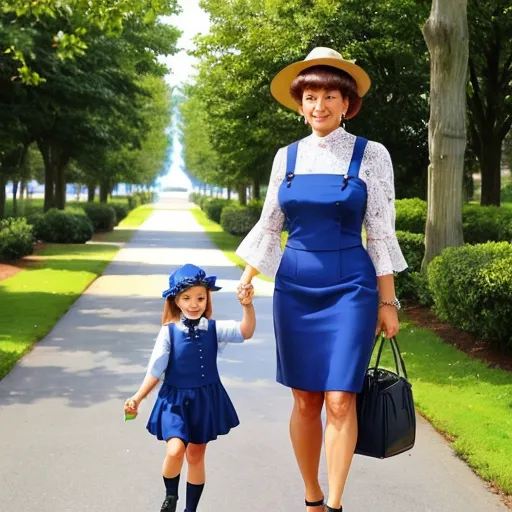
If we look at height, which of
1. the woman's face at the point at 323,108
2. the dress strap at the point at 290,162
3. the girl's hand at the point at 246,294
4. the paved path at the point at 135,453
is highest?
the woman's face at the point at 323,108

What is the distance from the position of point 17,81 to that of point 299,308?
628 inches

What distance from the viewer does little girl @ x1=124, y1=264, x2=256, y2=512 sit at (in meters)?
3.86

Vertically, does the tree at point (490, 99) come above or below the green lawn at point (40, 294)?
above

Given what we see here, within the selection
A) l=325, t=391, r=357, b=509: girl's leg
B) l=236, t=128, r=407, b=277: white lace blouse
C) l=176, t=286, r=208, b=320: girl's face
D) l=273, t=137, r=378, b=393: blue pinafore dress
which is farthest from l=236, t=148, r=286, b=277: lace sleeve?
l=325, t=391, r=357, b=509: girl's leg

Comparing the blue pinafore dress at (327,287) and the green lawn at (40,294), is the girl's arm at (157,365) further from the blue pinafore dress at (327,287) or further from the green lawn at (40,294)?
the green lawn at (40,294)

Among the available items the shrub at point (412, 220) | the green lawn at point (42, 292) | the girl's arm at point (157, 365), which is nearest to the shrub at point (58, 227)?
the green lawn at point (42, 292)

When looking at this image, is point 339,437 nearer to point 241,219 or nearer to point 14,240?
point 14,240

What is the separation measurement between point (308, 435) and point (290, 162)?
125 cm

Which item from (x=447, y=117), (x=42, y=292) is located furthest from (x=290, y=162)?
(x=42, y=292)

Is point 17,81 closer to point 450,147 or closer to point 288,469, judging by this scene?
point 450,147

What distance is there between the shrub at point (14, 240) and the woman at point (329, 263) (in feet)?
58.2

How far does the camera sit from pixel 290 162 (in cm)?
393

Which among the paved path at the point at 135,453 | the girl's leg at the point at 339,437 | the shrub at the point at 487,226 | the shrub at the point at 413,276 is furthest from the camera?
the shrub at the point at 487,226

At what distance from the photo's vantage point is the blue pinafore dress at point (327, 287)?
3.69 m
